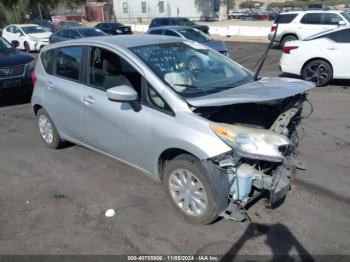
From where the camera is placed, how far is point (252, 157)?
348 centimetres

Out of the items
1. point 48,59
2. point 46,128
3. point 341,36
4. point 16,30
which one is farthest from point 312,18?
point 16,30

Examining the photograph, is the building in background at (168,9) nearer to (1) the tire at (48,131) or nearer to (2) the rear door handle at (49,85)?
(1) the tire at (48,131)

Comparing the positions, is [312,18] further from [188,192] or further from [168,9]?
[168,9]

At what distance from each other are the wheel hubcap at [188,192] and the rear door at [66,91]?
1.74m

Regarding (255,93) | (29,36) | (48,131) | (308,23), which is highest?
(255,93)

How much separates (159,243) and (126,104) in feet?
5.06

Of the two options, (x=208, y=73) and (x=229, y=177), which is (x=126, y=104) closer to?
(x=208, y=73)

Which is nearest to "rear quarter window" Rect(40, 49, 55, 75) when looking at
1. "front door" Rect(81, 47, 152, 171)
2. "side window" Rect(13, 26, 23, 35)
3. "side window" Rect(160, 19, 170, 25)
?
"front door" Rect(81, 47, 152, 171)

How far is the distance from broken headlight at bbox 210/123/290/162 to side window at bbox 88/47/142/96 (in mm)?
1169

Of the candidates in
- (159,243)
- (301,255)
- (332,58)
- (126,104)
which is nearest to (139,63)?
(126,104)

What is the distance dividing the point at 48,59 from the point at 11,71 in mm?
3678

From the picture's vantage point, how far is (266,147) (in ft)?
11.8

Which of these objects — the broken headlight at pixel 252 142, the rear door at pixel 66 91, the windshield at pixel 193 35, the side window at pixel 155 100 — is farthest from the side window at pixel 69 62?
the windshield at pixel 193 35

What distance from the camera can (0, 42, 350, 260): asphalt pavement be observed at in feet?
12.1
